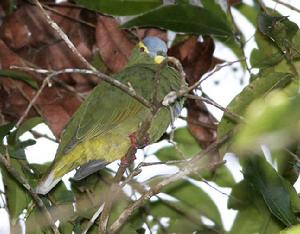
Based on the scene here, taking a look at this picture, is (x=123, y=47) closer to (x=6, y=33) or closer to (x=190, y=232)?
(x=6, y=33)

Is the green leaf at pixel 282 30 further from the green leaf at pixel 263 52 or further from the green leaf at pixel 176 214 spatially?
the green leaf at pixel 176 214

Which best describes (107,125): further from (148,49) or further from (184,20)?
(148,49)

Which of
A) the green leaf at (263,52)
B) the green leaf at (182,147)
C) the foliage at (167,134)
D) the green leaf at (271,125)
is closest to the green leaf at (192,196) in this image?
the foliage at (167,134)

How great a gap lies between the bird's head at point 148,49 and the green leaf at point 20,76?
0.47 meters

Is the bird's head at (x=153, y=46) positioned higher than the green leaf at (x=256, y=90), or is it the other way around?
the bird's head at (x=153, y=46)

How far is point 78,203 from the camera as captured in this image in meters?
2.39

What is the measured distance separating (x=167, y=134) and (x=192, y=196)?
37 cm

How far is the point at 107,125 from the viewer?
7.30 ft

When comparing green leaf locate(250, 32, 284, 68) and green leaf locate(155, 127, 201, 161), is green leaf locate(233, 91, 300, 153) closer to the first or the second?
green leaf locate(250, 32, 284, 68)

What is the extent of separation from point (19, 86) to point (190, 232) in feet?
3.61

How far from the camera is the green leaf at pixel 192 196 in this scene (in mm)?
2650

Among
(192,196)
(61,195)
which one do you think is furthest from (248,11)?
(61,195)

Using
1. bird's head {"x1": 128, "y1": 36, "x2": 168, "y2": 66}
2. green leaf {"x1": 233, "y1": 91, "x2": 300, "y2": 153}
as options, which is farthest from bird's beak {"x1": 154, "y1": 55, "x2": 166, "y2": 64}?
green leaf {"x1": 233, "y1": 91, "x2": 300, "y2": 153}

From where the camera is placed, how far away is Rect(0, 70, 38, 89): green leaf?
249 centimetres
